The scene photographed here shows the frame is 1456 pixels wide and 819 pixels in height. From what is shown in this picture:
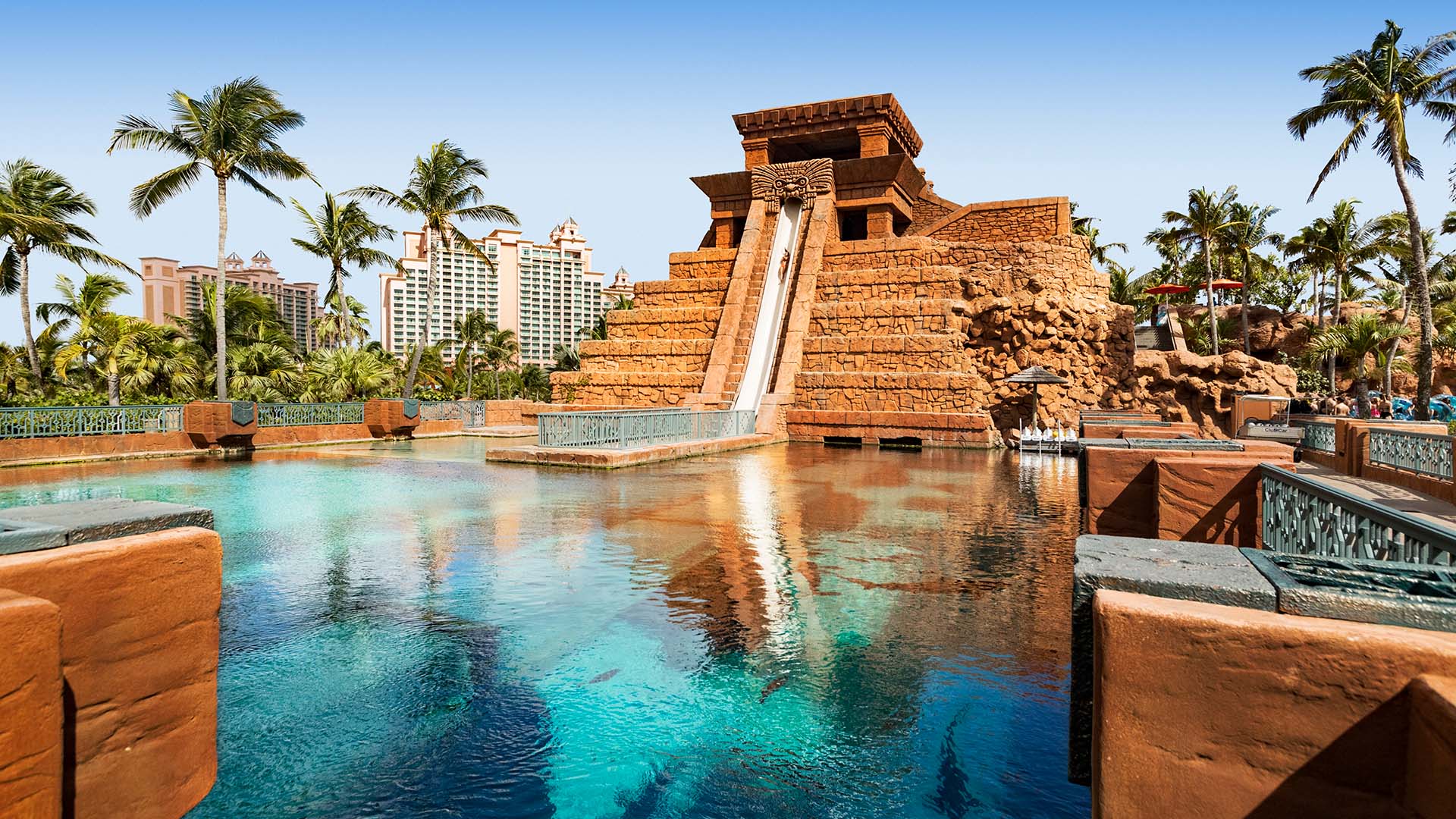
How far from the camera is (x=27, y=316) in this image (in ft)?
91.0

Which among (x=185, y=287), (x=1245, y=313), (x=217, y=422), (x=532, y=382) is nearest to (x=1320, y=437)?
(x=217, y=422)

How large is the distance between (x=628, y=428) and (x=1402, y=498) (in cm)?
1260

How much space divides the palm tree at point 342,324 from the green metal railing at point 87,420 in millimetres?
14633

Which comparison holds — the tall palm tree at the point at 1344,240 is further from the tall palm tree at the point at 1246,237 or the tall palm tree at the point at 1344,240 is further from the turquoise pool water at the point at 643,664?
the turquoise pool water at the point at 643,664

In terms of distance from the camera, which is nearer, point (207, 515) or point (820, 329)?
point (207, 515)

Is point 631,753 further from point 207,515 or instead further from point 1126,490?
point 1126,490

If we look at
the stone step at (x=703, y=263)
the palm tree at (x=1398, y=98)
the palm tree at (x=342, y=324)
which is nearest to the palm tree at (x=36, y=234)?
the palm tree at (x=342, y=324)

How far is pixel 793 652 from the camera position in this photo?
15.3ft

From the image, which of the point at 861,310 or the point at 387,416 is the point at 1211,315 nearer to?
the point at 861,310

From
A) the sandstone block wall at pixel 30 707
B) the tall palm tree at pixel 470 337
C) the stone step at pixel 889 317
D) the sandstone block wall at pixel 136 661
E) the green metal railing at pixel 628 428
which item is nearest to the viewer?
the sandstone block wall at pixel 30 707

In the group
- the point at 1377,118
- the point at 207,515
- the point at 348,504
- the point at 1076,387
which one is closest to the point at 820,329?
the point at 1076,387

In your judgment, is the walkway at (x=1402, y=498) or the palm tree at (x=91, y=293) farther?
the palm tree at (x=91, y=293)

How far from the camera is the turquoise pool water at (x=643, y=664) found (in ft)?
10.5

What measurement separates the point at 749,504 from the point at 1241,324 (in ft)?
145
